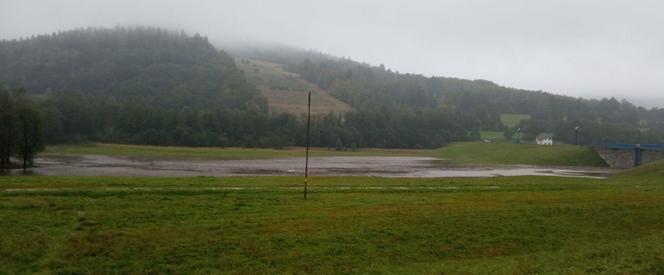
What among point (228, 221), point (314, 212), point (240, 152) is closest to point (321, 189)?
point (314, 212)

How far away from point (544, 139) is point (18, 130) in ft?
560

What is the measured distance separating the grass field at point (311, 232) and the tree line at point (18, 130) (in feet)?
117

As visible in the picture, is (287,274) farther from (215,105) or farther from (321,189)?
(215,105)

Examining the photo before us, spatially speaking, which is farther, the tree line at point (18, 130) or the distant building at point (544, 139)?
the distant building at point (544, 139)

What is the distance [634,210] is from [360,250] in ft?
56.9

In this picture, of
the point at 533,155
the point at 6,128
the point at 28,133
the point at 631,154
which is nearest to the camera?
the point at 6,128

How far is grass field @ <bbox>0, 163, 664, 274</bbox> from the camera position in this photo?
17.8 meters

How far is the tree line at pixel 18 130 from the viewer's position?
61.8 meters

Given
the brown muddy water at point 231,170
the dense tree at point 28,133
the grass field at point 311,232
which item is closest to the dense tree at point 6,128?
the dense tree at point 28,133

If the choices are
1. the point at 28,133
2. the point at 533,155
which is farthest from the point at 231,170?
the point at 533,155

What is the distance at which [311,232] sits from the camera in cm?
2139

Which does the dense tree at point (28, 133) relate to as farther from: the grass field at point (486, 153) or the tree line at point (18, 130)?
the grass field at point (486, 153)

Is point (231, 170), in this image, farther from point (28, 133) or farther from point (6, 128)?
point (6, 128)

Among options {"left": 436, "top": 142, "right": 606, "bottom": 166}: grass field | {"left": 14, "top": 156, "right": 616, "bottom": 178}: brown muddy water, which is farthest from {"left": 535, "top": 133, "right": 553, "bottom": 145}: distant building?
{"left": 14, "top": 156, "right": 616, "bottom": 178}: brown muddy water
